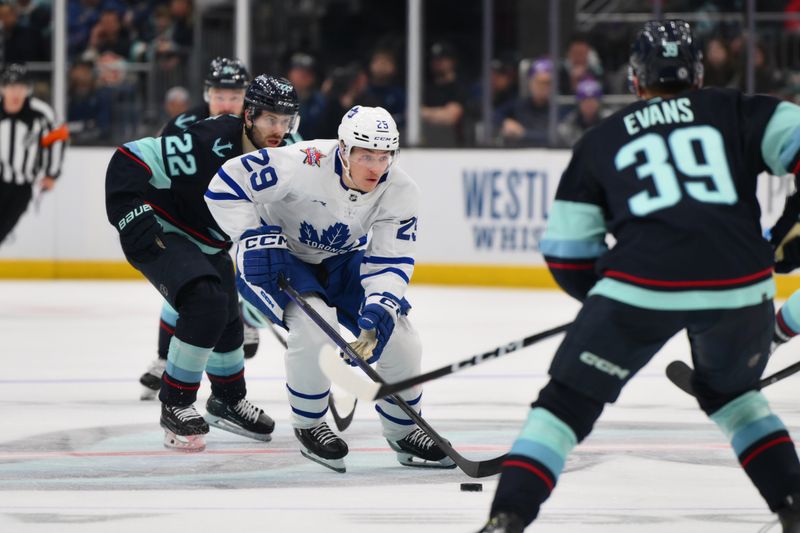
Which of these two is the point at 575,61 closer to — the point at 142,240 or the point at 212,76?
the point at 212,76

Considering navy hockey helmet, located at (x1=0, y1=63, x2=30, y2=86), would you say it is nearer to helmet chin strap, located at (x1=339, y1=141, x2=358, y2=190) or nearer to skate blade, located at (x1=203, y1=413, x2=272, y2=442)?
skate blade, located at (x1=203, y1=413, x2=272, y2=442)

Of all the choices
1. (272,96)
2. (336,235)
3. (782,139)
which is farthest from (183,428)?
(782,139)

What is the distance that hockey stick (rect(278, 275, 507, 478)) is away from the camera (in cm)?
358

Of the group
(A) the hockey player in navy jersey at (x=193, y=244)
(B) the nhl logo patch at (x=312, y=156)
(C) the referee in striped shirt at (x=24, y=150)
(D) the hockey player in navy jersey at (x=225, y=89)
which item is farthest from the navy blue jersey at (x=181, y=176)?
(C) the referee in striped shirt at (x=24, y=150)

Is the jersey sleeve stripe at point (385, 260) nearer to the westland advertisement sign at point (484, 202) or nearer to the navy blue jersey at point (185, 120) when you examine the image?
the navy blue jersey at point (185, 120)

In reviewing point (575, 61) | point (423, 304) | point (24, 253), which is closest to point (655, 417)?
point (423, 304)

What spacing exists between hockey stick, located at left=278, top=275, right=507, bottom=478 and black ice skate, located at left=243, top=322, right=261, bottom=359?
186 cm

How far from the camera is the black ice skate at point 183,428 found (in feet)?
13.1

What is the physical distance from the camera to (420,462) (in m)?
3.84

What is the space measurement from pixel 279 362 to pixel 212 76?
127cm

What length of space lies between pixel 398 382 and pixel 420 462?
72cm

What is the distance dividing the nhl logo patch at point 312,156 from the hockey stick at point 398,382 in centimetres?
69

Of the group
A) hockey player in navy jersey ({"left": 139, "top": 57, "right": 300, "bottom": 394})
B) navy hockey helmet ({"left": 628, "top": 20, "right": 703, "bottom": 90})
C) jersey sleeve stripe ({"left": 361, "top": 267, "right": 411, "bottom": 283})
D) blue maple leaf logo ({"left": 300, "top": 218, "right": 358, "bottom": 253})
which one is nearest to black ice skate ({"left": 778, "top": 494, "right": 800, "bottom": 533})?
navy hockey helmet ({"left": 628, "top": 20, "right": 703, "bottom": 90})

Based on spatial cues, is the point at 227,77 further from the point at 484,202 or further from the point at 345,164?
the point at 484,202
